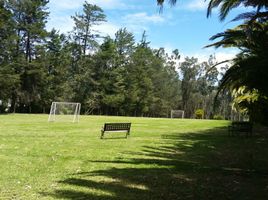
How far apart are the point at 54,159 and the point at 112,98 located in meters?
55.0

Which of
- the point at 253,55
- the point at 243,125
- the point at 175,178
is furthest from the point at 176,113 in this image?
the point at 175,178

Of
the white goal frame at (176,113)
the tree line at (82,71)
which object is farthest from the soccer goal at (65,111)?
the white goal frame at (176,113)

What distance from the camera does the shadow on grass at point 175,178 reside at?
23.9 feet

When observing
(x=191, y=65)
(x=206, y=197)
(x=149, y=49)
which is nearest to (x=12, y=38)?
(x=149, y=49)

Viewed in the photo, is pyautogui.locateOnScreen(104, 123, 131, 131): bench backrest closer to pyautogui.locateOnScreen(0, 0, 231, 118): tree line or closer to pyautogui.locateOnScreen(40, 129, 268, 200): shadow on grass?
pyautogui.locateOnScreen(40, 129, 268, 200): shadow on grass

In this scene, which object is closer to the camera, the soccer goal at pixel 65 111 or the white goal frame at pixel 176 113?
the soccer goal at pixel 65 111

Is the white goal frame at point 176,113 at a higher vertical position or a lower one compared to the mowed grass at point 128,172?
higher

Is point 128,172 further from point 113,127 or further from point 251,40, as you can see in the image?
point 113,127

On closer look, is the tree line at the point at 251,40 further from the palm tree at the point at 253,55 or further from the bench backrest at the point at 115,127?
the bench backrest at the point at 115,127

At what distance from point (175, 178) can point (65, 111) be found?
95.6 ft

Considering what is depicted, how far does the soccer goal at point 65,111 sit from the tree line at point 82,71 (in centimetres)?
1364

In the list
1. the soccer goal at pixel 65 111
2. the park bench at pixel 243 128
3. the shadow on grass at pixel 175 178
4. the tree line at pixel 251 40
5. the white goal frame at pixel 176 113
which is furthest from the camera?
the white goal frame at pixel 176 113

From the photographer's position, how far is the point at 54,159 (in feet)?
35.4

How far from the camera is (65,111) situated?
121ft
